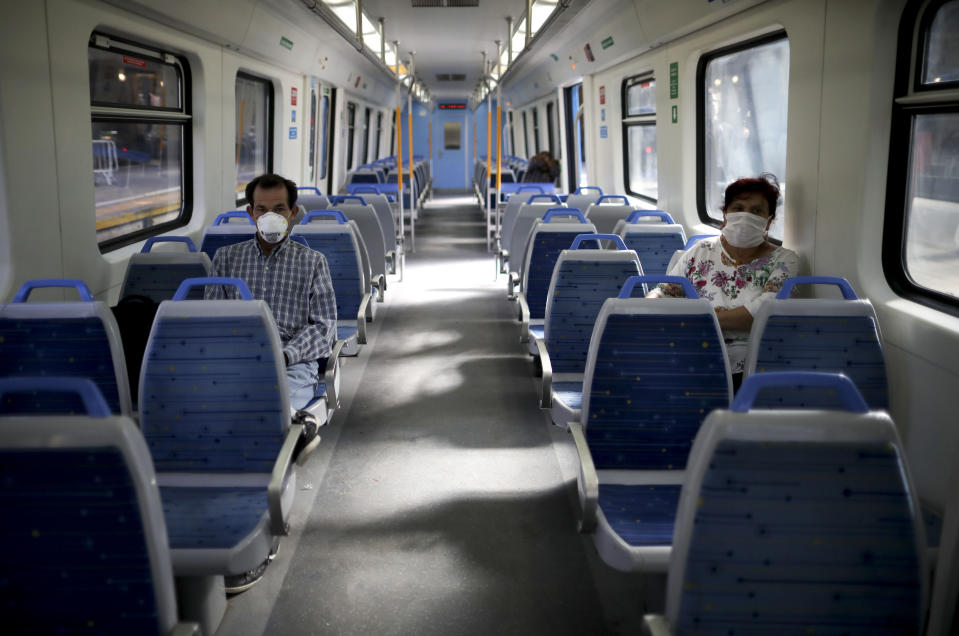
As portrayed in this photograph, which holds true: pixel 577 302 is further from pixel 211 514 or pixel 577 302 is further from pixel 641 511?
pixel 211 514

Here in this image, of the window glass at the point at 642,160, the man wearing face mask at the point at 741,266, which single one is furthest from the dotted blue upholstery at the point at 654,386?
the window glass at the point at 642,160

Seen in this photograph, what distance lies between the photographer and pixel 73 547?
1610 mm

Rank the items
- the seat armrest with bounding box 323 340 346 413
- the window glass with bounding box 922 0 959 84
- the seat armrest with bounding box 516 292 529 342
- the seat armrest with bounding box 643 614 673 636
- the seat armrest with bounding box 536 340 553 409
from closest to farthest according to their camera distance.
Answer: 1. the seat armrest with bounding box 643 614 673 636
2. the window glass with bounding box 922 0 959 84
3. the seat armrest with bounding box 323 340 346 413
4. the seat armrest with bounding box 536 340 553 409
5. the seat armrest with bounding box 516 292 529 342

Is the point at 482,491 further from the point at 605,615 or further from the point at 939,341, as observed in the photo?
the point at 939,341

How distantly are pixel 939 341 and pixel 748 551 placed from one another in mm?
1829

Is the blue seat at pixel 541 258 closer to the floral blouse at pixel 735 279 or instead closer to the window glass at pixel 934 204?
the floral blouse at pixel 735 279

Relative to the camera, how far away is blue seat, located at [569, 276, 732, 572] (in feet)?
8.97

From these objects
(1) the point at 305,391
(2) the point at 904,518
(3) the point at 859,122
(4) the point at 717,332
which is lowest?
(1) the point at 305,391

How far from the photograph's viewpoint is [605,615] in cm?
284

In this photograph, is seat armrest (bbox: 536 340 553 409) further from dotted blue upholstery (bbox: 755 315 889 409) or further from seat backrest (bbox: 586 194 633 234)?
seat backrest (bbox: 586 194 633 234)

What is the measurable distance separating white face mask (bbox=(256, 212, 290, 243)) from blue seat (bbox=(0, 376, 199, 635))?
2.05m

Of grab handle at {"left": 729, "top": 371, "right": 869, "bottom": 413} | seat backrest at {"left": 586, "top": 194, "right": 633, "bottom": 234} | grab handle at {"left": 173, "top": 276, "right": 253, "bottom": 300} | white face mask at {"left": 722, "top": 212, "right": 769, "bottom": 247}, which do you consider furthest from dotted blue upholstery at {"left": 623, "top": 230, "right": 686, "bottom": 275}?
grab handle at {"left": 729, "top": 371, "right": 869, "bottom": 413}

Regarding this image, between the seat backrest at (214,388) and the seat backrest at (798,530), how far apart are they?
1.63 metres

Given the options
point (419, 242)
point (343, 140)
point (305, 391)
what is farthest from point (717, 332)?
point (343, 140)
